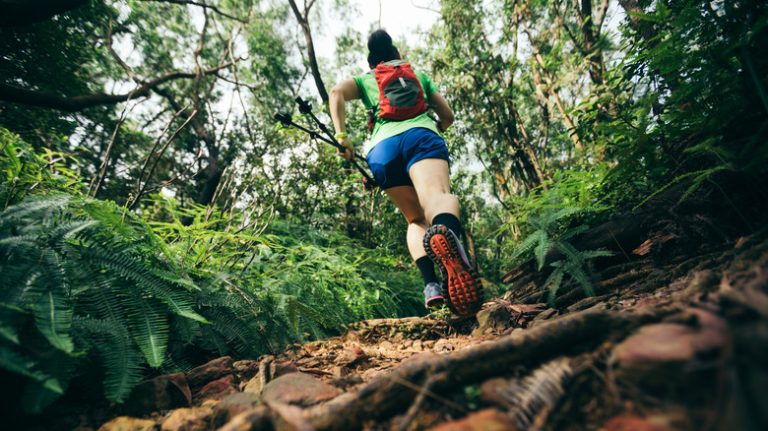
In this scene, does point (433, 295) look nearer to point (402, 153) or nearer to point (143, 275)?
point (402, 153)

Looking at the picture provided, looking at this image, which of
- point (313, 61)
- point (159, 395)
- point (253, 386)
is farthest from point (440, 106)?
point (313, 61)

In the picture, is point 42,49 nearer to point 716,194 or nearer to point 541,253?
point 541,253

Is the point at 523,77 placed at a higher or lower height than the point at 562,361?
higher

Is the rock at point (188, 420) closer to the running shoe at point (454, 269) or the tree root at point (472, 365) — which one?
the tree root at point (472, 365)

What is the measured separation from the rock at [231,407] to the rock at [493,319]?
5.48 feet

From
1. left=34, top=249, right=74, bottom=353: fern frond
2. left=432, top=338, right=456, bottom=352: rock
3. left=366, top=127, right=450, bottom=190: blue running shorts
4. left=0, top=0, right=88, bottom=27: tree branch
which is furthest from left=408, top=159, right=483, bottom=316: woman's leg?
left=0, top=0, right=88, bottom=27: tree branch

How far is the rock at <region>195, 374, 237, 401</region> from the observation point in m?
1.45

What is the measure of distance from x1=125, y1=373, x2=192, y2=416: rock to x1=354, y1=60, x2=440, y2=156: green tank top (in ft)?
6.87

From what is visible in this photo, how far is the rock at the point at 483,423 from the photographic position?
678 mm

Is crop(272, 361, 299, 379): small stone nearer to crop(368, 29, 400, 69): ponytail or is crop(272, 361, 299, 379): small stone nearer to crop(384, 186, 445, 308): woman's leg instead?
crop(384, 186, 445, 308): woman's leg

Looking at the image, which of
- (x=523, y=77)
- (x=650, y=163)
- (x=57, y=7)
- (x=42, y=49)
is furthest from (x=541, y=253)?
(x=42, y=49)

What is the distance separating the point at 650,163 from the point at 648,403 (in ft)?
6.97

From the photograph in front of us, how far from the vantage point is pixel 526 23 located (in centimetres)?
654

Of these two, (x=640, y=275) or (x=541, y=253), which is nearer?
(x=640, y=275)
